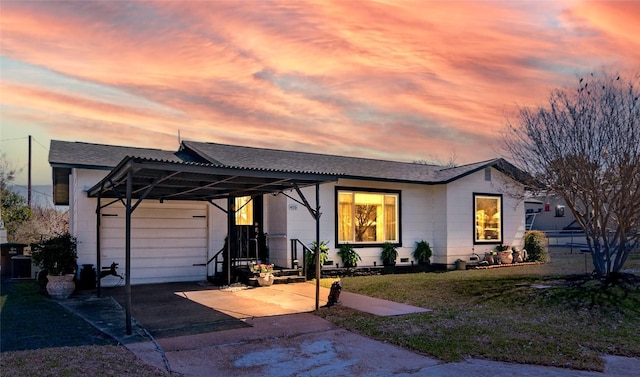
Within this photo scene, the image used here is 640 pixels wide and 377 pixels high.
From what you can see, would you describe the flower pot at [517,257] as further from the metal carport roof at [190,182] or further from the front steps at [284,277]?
the metal carport roof at [190,182]

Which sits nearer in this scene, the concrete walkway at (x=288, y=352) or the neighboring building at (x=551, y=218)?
the concrete walkway at (x=288, y=352)

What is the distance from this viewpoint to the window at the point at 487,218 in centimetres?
1708

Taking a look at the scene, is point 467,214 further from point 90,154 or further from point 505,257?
point 90,154

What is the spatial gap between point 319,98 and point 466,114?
4.59 meters

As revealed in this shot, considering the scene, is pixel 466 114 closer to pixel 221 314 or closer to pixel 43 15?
pixel 221 314

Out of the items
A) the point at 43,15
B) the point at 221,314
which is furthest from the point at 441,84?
the point at 43,15

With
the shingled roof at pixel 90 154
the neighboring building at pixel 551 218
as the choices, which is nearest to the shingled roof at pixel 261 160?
the shingled roof at pixel 90 154

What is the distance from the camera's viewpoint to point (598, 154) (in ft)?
37.4

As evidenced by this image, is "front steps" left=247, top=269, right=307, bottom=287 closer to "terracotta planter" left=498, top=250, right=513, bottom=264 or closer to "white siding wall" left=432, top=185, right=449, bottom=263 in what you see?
"white siding wall" left=432, top=185, right=449, bottom=263

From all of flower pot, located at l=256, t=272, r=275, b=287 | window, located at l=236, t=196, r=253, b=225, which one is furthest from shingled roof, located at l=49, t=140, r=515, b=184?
flower pot, located at l=256, t=272, r=275, b=287

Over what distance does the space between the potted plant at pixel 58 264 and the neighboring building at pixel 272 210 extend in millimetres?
715

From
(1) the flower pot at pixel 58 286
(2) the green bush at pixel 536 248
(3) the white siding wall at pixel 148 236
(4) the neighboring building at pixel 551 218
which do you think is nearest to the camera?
(1) the flower pot at pixel 58 286

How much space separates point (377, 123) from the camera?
1703 cm

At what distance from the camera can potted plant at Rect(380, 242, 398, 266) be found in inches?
597
